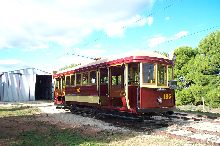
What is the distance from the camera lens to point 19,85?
43938 millimetres

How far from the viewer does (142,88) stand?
12.9 m

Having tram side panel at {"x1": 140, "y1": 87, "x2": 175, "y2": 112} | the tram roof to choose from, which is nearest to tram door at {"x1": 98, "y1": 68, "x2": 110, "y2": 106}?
the tram roof

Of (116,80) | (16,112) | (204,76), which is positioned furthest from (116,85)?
(204,76)

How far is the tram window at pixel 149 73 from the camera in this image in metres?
13.1

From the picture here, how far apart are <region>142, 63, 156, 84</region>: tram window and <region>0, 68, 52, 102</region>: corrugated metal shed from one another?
33733 millimetres

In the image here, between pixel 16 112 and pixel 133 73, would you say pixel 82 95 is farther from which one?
pixel 16 112

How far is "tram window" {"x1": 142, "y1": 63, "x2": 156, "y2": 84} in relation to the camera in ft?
43.1

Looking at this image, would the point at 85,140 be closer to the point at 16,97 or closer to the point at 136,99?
the point at 136,99

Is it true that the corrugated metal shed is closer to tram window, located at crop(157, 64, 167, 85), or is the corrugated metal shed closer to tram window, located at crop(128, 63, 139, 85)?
tram window, located at crop(128, 63, 139, 85)

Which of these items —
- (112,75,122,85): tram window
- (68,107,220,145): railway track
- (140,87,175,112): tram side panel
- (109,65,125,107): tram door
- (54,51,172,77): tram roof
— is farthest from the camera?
(112,75,122,85): tram window

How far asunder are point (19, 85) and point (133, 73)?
33542mm

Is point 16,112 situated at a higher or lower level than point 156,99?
lower

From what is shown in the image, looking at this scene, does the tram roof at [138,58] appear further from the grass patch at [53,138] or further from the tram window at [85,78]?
the grass patch at [53,138]

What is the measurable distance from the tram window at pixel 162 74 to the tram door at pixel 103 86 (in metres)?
2.89
